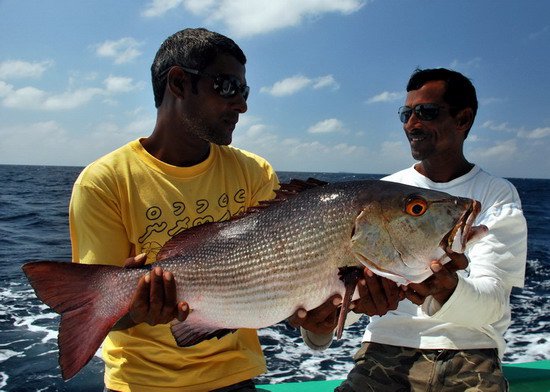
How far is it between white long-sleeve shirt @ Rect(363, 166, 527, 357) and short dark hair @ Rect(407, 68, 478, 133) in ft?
2.43

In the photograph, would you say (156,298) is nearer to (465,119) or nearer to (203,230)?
(203,230)

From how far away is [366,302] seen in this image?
247cm

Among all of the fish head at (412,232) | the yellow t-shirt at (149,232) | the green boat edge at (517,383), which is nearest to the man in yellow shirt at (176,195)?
the yellow t-shirt at (149,232)

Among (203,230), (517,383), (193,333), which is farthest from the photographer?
(517,383)

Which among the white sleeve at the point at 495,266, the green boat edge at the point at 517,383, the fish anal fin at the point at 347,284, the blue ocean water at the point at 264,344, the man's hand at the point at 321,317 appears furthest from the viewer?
the blue ocean water at the point at 264,344

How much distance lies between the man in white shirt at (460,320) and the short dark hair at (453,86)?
0.41 meters

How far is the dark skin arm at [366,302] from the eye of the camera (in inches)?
94.0

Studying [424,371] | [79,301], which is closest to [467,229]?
Answer: [424,371]

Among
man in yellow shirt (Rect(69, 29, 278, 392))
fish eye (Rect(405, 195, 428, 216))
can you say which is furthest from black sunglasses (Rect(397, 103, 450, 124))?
fish eye (Rect(405, 195, 428, 216))

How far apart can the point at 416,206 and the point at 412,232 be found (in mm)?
122

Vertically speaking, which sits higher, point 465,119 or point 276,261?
point 465,119

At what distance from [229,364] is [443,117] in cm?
262

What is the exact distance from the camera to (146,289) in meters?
2.46

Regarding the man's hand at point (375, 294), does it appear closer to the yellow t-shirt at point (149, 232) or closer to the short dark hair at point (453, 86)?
the yellow t-shirt at point (149, 232)
